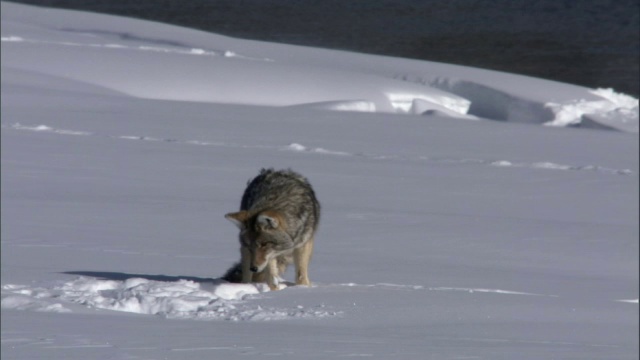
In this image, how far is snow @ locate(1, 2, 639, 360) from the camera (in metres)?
3.41

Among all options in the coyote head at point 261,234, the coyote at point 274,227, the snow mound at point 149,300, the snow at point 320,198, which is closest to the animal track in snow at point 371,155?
the snow at point 320,198

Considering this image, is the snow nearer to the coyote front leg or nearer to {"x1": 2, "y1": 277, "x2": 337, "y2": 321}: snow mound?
{"x1": 2, "y1": 277, "x2": 337, "y2": 321}: snow mound

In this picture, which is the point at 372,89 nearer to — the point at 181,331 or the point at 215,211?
the point at 215,211

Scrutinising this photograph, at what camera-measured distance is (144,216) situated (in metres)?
6.72

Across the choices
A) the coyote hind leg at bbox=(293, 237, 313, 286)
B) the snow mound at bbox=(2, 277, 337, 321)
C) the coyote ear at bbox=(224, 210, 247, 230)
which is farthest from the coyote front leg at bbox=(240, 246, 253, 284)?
the snow mound at bbox=(2, 277, 337, 321)

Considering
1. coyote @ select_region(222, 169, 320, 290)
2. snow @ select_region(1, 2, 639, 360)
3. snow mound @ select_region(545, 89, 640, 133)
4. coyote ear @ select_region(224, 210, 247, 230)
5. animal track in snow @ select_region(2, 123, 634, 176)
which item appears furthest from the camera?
snow mound @ select_region(545, 89, 640, 133)

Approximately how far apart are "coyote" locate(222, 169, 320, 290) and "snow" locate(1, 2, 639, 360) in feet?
0.58

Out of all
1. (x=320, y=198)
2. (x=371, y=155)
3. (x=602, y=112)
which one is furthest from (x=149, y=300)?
(x=602, y=112)

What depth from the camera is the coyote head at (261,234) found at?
183 inches

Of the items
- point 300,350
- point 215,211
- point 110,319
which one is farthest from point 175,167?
point 300,350

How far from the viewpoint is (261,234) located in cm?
469

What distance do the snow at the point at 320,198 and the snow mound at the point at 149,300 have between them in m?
0.01

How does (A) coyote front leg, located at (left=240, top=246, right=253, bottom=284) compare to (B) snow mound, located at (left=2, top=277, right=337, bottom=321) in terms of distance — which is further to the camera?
Answer: (A) coyote front leg, located at (left=240, top=246, right=253, bottom=284)

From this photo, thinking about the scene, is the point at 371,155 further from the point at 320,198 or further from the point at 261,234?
the point at 261,234
